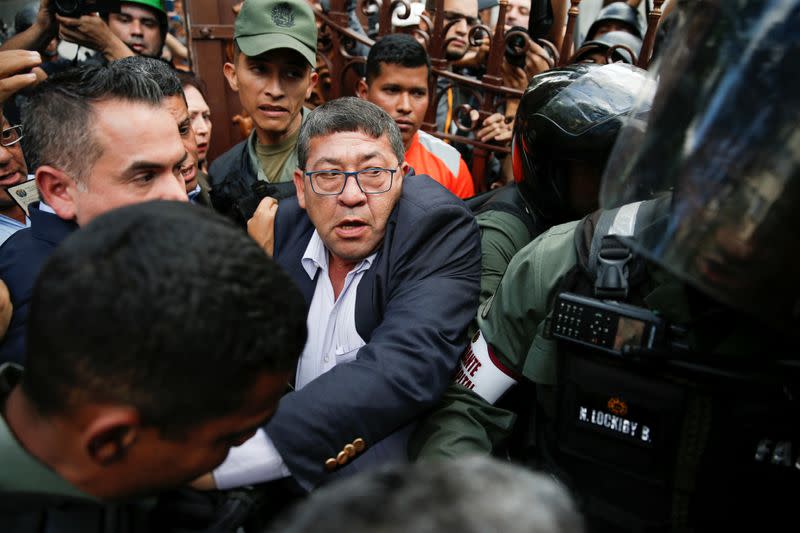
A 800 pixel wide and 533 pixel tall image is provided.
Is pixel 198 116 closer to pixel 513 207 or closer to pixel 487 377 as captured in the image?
pixel 513 207

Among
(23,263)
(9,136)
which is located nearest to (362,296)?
(23,263)

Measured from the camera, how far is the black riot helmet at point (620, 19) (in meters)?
4.20

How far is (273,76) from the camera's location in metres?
3.33

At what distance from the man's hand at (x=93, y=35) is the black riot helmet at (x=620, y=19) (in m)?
3.24

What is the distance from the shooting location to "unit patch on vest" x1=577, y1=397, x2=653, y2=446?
4.89ft

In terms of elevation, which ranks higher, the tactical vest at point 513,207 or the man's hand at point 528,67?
the man's hand at point 528,67

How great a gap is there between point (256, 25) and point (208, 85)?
164 centimetres

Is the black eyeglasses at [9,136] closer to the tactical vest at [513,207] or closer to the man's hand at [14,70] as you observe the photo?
the man's hand at [14,70]

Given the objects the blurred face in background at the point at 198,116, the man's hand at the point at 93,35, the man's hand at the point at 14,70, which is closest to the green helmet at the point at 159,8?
the man's hand at the point at 93,35

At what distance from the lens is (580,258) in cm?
165

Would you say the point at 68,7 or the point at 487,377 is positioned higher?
the point at 68,7

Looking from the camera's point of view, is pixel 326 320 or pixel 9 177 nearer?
pixel 326 320

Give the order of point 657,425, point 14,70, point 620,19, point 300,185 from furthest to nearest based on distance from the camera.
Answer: point 620,19, point 300,185, point 14,70, point 657,425

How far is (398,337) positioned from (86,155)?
1105mm
